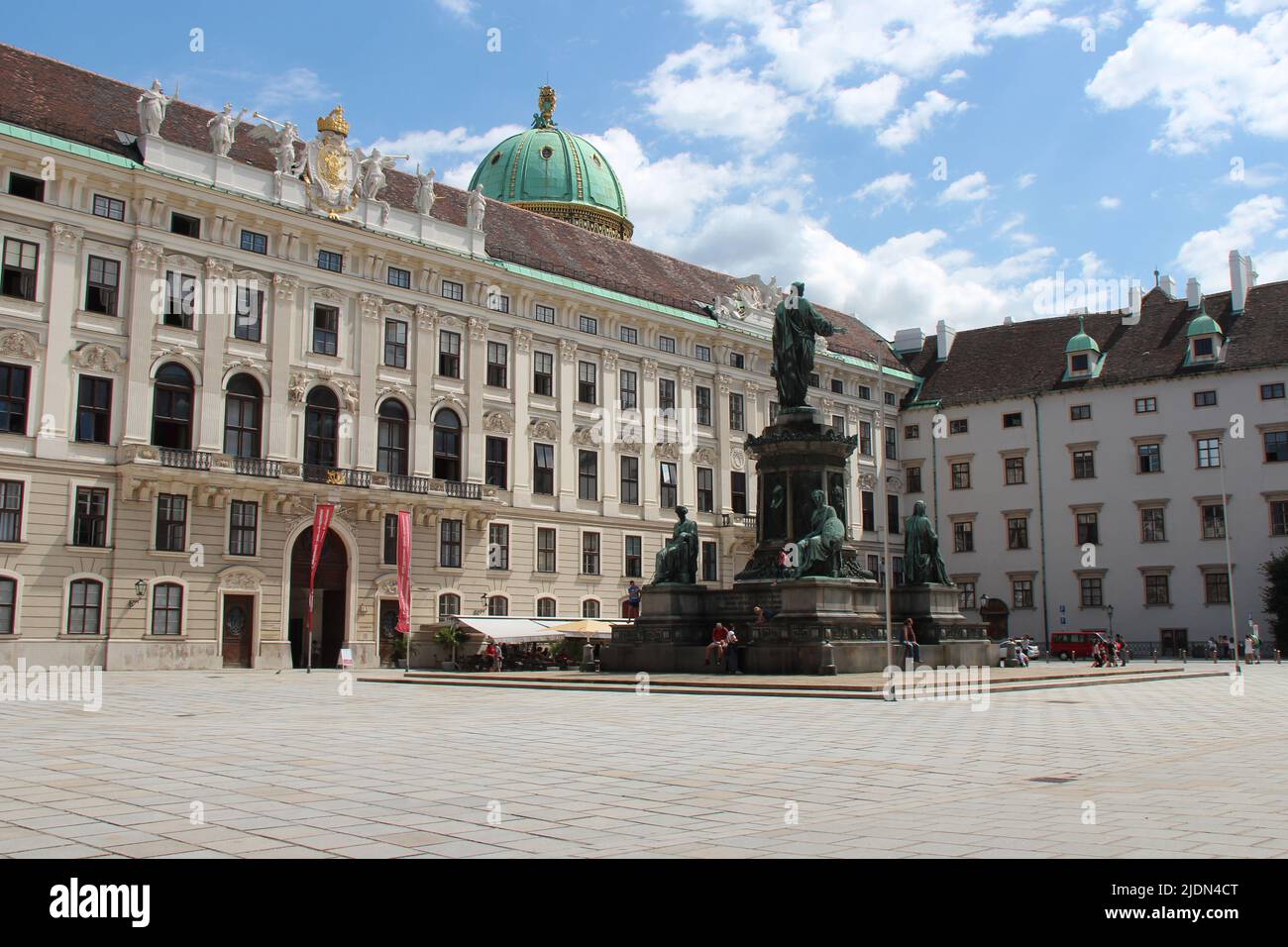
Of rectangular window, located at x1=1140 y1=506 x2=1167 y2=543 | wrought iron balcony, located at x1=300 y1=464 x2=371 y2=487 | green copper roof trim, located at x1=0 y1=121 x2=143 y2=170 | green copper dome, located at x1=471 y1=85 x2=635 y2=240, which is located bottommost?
rectangular window, located at x1=1140 y1=506 x2=1167 y2=543

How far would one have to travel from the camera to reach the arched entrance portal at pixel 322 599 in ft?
149

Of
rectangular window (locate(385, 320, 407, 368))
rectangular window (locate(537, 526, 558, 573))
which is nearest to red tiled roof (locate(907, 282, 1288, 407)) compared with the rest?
rectangular window (locate(537, 526, 558, 573))

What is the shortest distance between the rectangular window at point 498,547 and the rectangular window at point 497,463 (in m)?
1.84

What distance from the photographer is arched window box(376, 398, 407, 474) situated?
4825 cm

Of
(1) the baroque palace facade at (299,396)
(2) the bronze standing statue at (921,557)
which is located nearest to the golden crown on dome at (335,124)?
(1) the baroque palace facade at (299,396)

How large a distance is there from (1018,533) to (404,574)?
36307 millimetres

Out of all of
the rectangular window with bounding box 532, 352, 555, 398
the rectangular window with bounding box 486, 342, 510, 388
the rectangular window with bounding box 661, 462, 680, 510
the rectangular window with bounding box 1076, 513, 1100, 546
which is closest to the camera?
the rectangular window with bounding box 486, 342, 510, 388

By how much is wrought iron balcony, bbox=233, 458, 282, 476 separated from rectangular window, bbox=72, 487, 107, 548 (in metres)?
4.60

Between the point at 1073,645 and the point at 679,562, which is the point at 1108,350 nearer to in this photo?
the point at 1073,645

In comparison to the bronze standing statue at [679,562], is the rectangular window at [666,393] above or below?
above

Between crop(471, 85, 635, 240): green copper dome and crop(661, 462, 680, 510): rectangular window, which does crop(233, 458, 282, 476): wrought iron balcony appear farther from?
crop(471, 85, 635, 240): green copper dome

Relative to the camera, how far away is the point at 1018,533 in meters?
66.8

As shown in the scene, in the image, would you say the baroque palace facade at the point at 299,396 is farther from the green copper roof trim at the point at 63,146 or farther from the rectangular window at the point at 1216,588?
the rectangular window at the point at 1216,588
